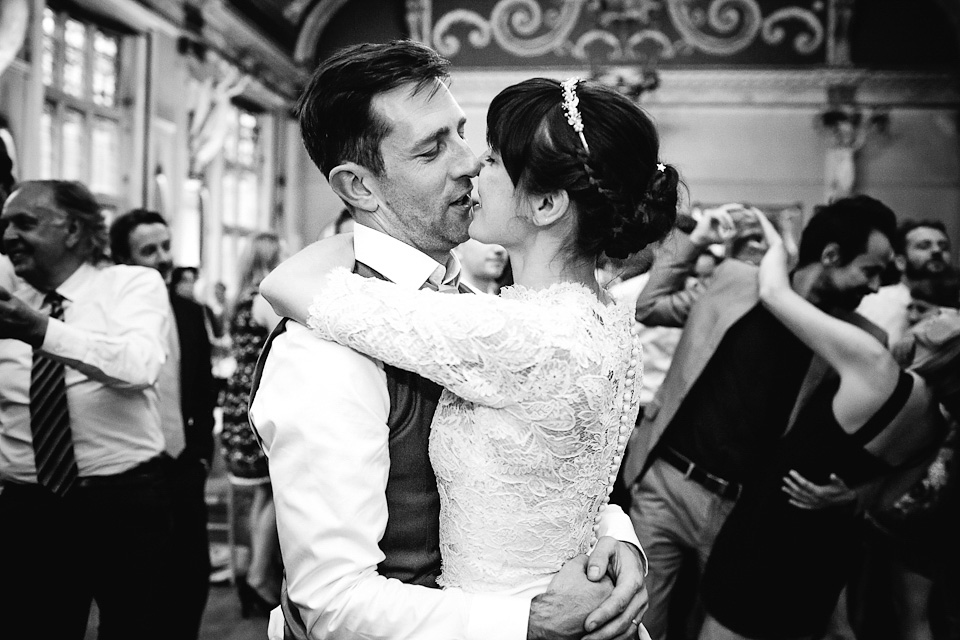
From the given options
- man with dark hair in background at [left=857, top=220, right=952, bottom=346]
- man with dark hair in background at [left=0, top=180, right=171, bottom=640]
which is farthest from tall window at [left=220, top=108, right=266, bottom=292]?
man with dark hair in background at [left=857, top=220, right=952, bottom=346]

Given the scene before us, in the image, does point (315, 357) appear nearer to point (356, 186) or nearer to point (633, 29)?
point (356, 186)

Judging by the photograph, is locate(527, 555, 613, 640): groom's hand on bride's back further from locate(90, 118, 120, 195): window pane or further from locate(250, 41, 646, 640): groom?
locate(90, 118, 120, 195): window pane

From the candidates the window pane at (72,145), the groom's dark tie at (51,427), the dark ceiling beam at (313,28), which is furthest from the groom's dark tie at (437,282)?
the dark ceiling beam at (313,28)

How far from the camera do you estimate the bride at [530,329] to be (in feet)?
3.46

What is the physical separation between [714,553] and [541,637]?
124cm

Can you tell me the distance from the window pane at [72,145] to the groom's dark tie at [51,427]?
4.51 m

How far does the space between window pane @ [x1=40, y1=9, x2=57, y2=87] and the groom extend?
545 centimetres

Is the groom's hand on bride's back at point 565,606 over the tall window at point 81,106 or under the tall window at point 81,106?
under

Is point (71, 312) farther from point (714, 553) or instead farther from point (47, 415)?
point (714, 553)

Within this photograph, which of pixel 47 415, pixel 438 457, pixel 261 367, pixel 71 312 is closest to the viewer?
pixel 438 457

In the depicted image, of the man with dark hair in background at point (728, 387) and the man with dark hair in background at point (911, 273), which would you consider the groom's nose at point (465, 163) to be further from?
the man with dark hair in background at point (911, 273)

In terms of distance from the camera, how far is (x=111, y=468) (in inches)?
91.9

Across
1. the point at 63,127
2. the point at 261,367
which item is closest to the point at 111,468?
the point at 261,367

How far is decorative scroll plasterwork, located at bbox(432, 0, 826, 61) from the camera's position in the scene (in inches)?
405
